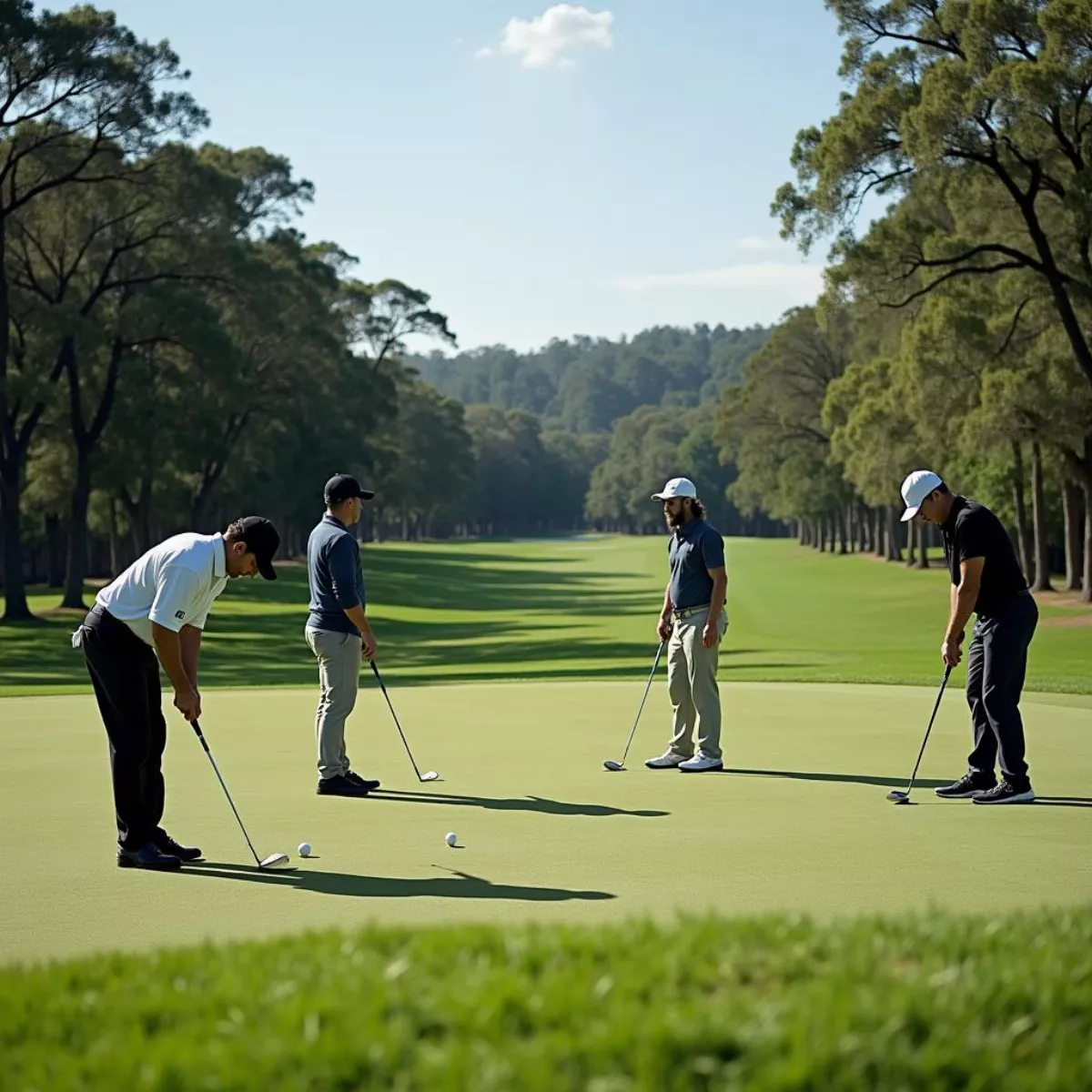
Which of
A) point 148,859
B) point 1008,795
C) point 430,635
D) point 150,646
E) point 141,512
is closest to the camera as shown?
point 148,859

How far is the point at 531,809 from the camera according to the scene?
10.8 m

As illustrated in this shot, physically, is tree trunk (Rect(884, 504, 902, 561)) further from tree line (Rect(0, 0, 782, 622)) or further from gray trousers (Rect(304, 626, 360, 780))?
gray trousers (Rect(304, 626, 360, 780))

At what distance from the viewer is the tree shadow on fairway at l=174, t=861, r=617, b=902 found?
788 cm

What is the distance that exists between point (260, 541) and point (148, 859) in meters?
1.87

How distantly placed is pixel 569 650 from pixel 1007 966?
33540mm

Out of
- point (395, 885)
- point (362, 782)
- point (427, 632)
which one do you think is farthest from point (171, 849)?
point (427, 632)

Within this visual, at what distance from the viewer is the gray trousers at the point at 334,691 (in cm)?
1200

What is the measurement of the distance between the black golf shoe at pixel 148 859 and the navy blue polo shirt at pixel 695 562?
539cm

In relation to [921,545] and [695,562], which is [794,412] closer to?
[921,545]

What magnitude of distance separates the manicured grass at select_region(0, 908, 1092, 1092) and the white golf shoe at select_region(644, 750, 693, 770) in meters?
7.53

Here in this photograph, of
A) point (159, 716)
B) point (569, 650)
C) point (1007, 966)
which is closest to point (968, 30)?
point (569, 650)

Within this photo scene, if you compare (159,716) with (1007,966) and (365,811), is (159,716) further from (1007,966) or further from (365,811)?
(1007,966)

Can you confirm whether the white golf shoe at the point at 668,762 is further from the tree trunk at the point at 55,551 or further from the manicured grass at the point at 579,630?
the tree trunk at the point at 55,551

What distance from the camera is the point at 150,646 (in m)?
9.54
